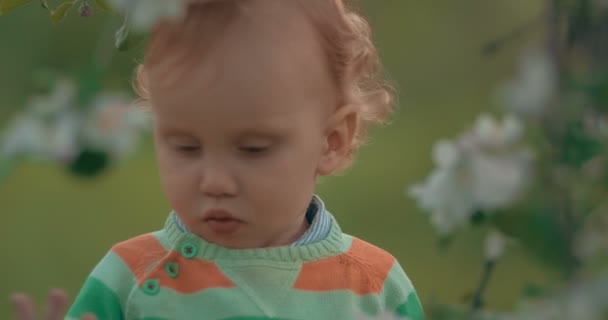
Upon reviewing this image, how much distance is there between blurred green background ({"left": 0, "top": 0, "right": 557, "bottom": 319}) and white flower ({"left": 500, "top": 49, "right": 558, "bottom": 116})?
7.79 feet

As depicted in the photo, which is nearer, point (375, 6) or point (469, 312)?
point (469, 312)

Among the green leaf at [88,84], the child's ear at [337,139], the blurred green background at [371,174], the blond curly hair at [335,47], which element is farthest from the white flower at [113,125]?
the blurred green background at [371,174]

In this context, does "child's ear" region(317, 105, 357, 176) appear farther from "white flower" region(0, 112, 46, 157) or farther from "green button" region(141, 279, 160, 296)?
"white flower" region(0, 112, 46, 157)

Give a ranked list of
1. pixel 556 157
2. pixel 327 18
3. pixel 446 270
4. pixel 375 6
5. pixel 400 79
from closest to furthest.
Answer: pixel 556 157 < pixel 327 18 < pixel 446 270 < pixel 375 6 < pixel 400 79

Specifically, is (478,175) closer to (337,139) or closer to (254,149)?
(254,149)

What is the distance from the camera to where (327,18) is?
7.23 ft

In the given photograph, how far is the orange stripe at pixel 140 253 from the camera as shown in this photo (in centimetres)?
211

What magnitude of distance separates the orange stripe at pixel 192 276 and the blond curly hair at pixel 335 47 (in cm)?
29

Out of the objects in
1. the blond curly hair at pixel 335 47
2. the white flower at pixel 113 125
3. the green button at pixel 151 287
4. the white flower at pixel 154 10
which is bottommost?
the green button at pixel 151 287

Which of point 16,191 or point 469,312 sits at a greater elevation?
point 16,191

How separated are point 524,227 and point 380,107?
3.90 feet

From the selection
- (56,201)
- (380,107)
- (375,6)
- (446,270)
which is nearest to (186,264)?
(380,107)

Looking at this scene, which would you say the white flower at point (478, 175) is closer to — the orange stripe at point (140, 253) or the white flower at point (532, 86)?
the white flower at point (532, 86)

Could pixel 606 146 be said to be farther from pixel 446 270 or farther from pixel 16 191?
pixel 16 191
